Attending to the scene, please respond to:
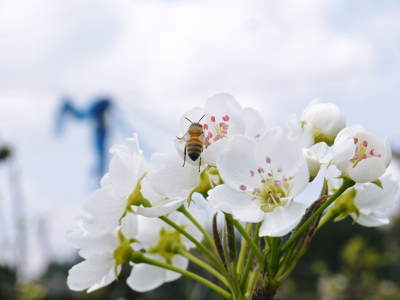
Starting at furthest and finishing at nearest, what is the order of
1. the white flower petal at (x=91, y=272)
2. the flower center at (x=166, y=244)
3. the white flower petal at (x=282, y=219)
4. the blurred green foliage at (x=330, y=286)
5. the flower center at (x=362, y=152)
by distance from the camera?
1. the blurred green foliage at (x=330, y=286)
2. the flower center at (x=166, y=244)
3. the white flower petal at (x=91, y=272)
4. the flower center at (x=362, y=152)
5. the white flower petal at (x=282, y=219)

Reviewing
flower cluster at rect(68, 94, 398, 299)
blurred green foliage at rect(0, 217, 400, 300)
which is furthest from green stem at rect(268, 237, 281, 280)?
blurred green foliage at rect(0, 217, 400, 300)

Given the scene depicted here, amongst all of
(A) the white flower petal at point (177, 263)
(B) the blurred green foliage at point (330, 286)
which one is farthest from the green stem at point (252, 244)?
(B) the blurred green foliage at point (330, 286)

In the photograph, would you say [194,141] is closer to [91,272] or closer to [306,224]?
[306,224]

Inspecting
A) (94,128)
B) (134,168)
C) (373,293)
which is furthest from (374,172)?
(94,128)

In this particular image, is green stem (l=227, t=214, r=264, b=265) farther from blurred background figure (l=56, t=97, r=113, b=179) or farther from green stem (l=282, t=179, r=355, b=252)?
blurred background figure (l=56, t=97, r=113, b=179)

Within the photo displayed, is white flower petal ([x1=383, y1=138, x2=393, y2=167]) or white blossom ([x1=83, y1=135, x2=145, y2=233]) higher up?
white flower petal ([x1=383, y1=138, x2=393, y2=167])

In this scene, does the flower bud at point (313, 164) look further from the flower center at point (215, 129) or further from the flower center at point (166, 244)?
the flower center at point (166, 244)
